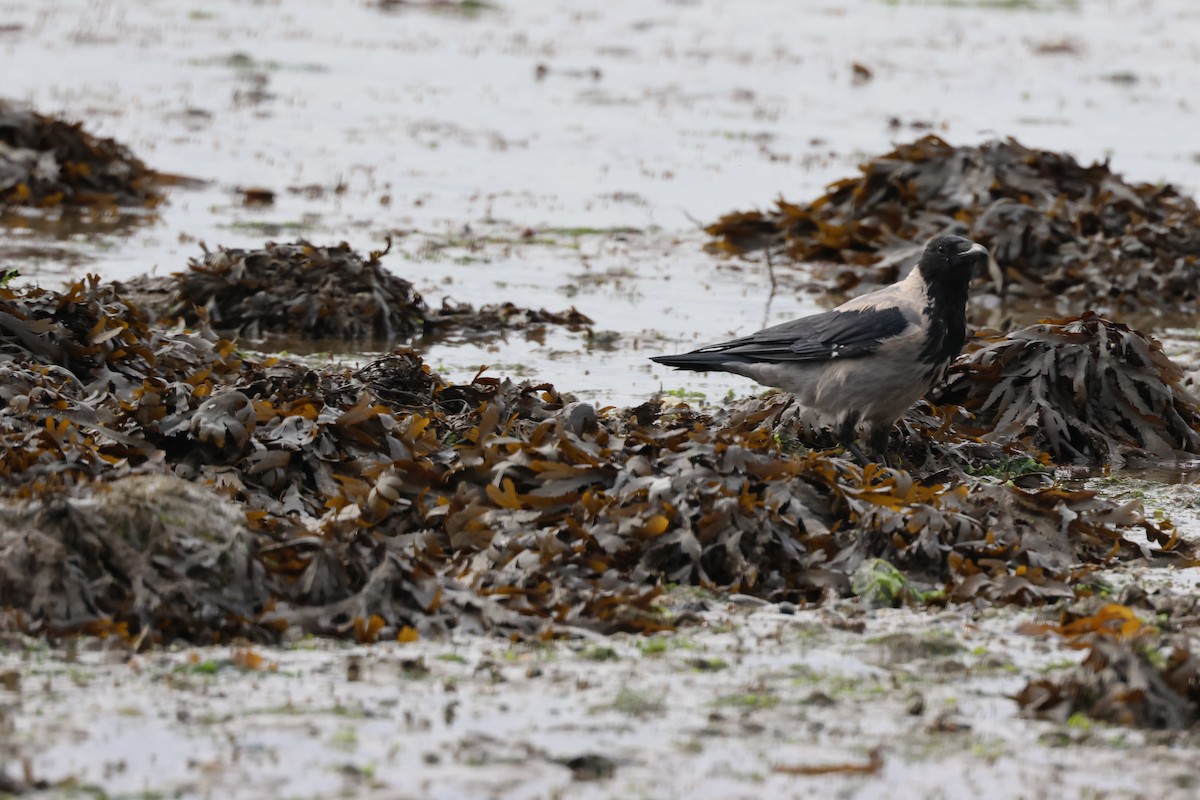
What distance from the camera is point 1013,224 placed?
42.7 ft

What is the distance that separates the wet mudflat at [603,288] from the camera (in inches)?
166

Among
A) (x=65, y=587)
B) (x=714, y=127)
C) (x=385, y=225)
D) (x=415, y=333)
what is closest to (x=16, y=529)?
(x=65, y=587)

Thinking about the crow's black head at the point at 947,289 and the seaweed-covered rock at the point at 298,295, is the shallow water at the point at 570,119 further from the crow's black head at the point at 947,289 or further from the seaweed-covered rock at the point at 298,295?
the crow's black head at the point at 947,289

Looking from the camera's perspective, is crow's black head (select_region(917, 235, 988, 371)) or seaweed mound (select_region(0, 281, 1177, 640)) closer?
seaweed mound (select_region(0, 281, 1177, 640))

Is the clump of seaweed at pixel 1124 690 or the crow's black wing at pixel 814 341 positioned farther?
the crow's black wing at pixel 814 341

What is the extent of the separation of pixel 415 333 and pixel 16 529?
5.62 metres

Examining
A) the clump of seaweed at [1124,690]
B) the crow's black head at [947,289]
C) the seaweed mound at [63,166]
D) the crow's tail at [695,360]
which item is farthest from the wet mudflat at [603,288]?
the crow's black head at [947,289]

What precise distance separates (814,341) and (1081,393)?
173cm

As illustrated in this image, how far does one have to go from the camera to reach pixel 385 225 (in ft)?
45.9

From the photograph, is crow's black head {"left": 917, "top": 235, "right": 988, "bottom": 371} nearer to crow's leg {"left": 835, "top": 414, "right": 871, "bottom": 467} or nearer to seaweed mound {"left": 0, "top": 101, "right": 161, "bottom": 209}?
crow's leg {"left": 835, "top": 414, "right": 871, "bottom": 467}

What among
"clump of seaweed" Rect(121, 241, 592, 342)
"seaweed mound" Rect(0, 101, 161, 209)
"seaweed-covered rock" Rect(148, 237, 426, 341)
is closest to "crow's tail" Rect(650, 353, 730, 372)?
"clump of seaweed" Rect(121, 241, 592, 342)

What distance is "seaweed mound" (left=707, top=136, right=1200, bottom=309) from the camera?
1260cm

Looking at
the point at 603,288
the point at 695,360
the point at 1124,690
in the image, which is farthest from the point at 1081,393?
the point at 603,288

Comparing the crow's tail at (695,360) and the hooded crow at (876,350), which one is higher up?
the hooded crow at (876,350)
